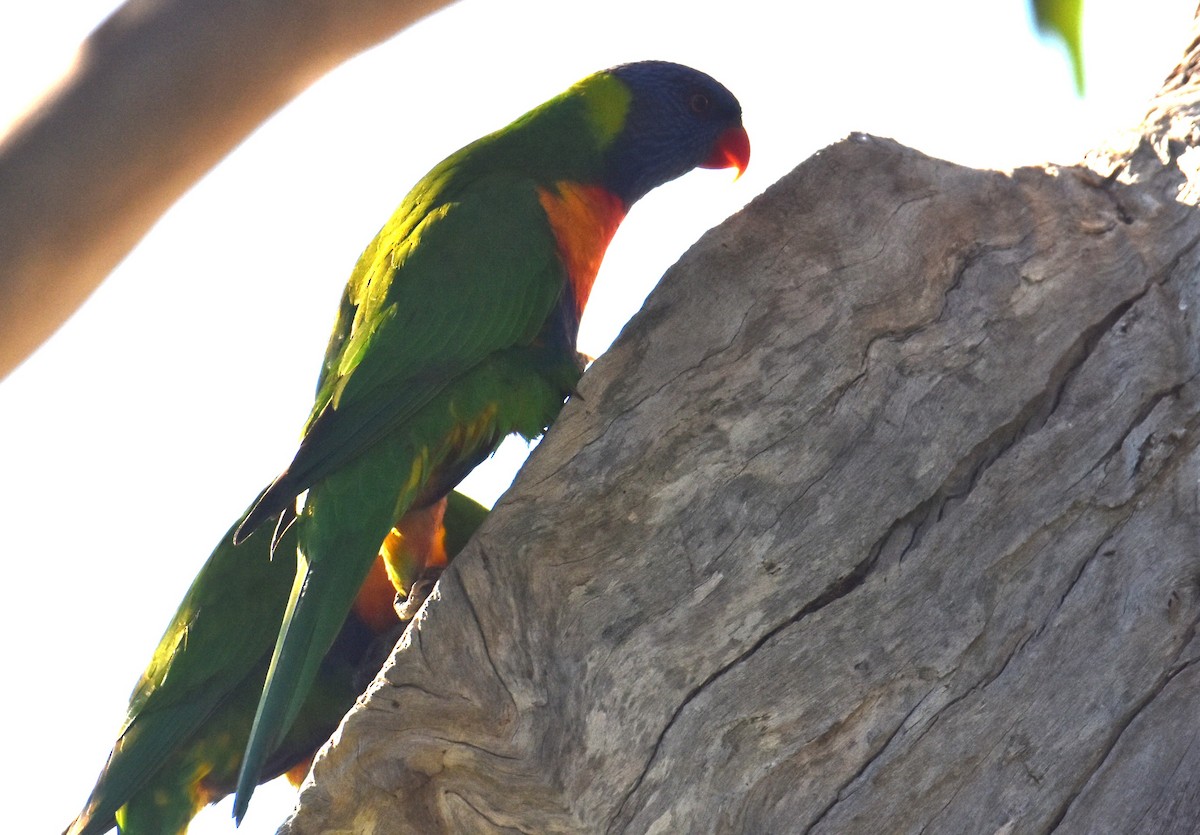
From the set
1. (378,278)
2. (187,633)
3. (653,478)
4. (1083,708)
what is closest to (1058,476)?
(1083,708)

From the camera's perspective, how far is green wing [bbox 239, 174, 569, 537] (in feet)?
7.02

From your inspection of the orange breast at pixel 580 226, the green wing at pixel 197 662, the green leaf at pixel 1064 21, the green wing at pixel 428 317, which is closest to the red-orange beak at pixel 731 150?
the orange breast at pixel 580 226

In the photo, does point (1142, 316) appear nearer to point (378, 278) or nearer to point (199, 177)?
point (378, 278)

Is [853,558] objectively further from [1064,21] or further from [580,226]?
[580,226]

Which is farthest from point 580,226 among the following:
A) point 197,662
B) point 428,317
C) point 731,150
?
point 197,662

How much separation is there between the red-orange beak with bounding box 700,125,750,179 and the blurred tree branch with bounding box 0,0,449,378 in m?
1.09

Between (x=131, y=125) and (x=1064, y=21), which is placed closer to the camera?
(x=1064, y=21)

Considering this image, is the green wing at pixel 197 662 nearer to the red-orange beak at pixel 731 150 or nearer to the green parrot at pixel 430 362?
the green parrot at pixel 430 362

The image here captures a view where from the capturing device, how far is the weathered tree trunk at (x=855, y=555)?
1.77 m

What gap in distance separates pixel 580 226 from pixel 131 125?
3.04 feet

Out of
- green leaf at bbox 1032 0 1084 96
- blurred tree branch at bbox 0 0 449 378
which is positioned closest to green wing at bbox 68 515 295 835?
blurred tree branch at bbox 0 0 449 378

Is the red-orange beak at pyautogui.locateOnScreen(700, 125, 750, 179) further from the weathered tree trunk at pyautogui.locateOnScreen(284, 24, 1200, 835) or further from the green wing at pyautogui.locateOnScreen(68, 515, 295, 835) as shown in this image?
the green wing at pyautogui.locateOnScreen(68, 515, 295, 835)

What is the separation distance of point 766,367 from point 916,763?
0.67 meters

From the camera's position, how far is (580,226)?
258cm
